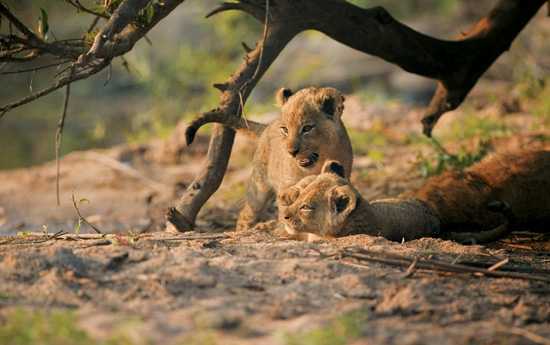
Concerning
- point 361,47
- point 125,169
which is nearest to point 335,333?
point 361,47

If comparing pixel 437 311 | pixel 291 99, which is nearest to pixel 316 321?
pixel 437 311

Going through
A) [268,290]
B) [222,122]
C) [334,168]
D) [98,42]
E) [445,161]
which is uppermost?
[98,42]

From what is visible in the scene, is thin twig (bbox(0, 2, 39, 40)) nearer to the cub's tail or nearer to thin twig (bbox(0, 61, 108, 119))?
thin twig (bbox(0, 61, 108, 119))

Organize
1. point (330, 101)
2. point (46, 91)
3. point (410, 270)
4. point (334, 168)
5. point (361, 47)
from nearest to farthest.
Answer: point (410, 270) < point (46, 91) < point (334, 168) < point (330, 101) < point (361, 47)

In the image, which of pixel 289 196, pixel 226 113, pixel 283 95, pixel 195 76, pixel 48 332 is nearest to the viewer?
pixel 48 332

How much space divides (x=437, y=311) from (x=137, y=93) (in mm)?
17610

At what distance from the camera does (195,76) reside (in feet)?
49.7

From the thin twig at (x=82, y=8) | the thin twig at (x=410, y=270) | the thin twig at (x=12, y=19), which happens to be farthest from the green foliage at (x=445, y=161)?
the thin twig at (x=12, y=19)

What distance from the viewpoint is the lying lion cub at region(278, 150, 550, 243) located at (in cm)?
556

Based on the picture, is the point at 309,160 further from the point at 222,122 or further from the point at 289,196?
the point at 222,122

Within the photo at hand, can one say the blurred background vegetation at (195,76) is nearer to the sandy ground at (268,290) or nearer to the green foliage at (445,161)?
the green foliage at (445,161)

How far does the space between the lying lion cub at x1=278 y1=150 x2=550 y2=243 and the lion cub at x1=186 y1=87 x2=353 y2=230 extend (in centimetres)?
21

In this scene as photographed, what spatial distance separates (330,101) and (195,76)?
941 centimetres

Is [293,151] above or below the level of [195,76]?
below
